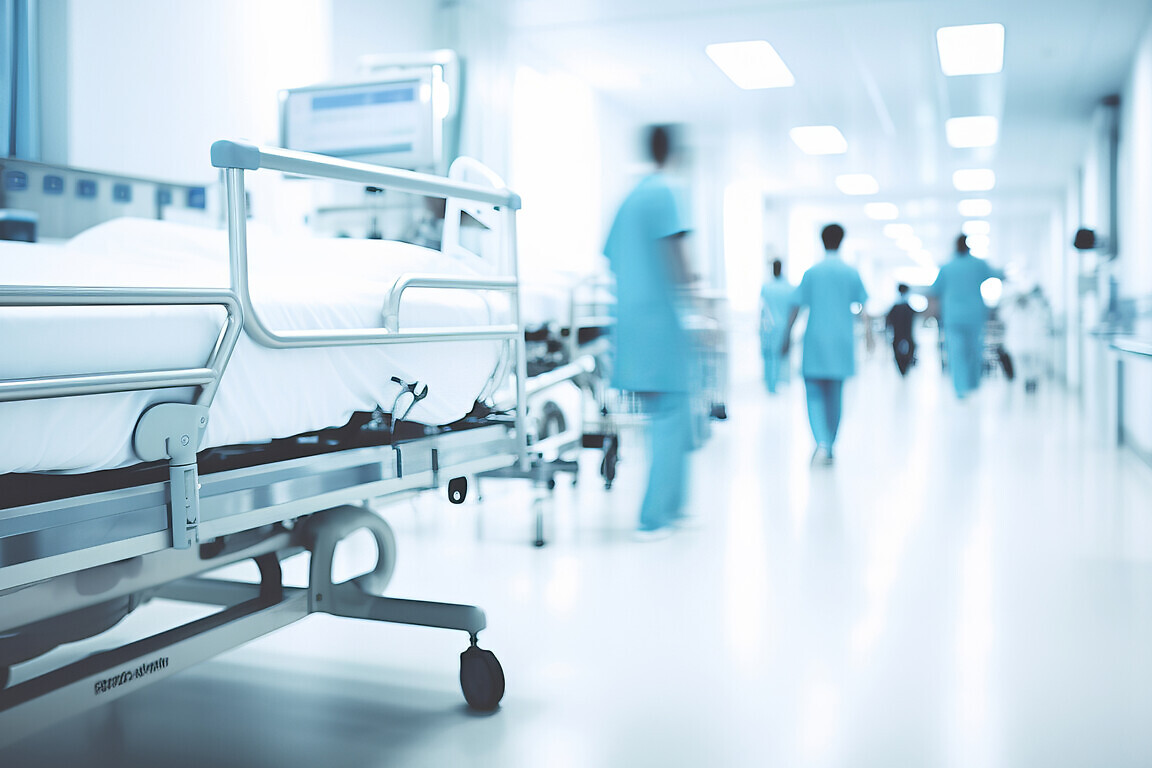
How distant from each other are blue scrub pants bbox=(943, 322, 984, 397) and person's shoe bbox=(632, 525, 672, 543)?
621cm

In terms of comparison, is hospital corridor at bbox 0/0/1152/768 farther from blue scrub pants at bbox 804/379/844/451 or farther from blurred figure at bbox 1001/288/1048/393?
blurred figure at bbox 1001/288/1048/393

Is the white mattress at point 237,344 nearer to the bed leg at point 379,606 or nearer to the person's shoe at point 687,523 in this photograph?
the bed leg at point 379,606

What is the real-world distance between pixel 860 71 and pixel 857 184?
692cm

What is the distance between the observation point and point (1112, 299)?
7.30 metres

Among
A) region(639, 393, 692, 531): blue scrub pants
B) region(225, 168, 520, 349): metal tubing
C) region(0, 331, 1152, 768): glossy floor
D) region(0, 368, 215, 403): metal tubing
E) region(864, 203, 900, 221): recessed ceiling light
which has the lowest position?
region(0, 331, 1152, 768): glossy floor

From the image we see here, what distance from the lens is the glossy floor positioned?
6.88 feet

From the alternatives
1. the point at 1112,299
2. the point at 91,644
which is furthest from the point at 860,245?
the point at 91,644

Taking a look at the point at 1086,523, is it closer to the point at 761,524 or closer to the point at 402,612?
the point at 761,524

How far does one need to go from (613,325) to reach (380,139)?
46.8 inches

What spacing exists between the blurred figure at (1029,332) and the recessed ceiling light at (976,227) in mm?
8739

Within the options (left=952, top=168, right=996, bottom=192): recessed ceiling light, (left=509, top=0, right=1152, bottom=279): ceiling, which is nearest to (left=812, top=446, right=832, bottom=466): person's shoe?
(left=509, top=0, right=1152, bottom=279): ceiling

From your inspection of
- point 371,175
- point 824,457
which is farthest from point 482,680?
point 824,457

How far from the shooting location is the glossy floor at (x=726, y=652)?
2098mm

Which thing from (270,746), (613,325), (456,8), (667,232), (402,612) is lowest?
(270,746)
